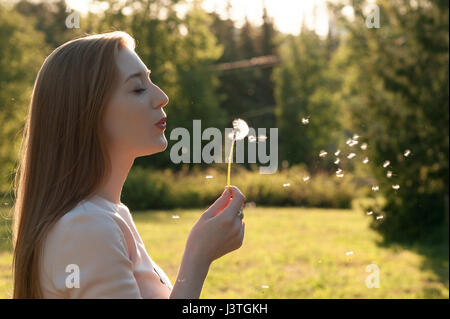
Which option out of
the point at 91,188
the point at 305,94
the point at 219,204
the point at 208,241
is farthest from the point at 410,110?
the point at 305,94

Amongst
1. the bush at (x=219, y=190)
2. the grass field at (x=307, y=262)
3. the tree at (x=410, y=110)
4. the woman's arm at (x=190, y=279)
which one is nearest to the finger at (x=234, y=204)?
the woman's arm at (x=190, y=279)

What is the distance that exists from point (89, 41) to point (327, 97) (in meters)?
29.3

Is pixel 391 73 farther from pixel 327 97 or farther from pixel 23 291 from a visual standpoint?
pixel 327 97

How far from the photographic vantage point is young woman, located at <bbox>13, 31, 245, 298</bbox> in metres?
1.34

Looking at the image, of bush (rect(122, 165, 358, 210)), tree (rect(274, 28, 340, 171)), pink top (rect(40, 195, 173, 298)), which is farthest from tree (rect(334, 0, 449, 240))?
tree (rect(274, 28, 340, 171))

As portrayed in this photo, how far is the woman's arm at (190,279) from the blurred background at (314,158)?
0.50m

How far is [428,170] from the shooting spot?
9.84 meters

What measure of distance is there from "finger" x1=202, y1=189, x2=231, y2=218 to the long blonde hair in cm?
33

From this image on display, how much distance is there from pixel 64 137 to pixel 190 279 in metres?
0.52

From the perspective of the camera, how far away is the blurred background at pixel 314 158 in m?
8.65

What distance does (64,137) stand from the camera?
1.50 metres

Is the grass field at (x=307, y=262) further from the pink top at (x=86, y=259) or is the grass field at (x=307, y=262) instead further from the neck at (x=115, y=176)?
the pink top at (x=86, y=259)

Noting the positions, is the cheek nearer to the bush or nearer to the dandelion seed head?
the dandelion seed head
